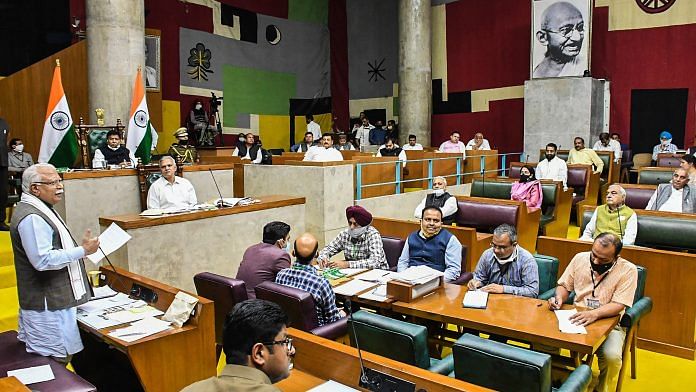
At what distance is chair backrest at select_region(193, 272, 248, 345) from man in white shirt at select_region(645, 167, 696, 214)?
4445 mm

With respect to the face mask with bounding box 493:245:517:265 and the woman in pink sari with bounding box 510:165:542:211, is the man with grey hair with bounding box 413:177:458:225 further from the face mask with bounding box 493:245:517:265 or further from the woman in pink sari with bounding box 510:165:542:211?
the face mask with bounding box 493:245:517:265

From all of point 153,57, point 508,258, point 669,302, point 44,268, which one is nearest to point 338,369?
point 44,268

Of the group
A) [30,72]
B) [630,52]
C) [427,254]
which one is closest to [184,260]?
[427,254]

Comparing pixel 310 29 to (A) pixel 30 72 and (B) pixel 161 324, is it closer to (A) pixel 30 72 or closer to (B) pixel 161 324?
(A) pixel 30 72

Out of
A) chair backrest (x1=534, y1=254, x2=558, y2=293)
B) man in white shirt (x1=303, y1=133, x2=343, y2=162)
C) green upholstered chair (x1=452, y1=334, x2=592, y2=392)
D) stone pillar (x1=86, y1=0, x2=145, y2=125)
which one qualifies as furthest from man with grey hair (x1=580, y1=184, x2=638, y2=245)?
stone pillar (x1=86, y1=0, x2=145, y2=125)

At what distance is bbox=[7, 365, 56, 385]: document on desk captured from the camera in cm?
267

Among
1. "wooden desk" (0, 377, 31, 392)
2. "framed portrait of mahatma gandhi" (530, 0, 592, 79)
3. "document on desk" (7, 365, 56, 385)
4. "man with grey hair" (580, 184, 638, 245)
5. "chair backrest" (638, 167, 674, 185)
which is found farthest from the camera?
"framed portrait of mahatma gandhi" (530, 0, 592, 79)

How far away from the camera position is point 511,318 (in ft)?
10.2

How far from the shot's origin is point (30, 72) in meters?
8.54

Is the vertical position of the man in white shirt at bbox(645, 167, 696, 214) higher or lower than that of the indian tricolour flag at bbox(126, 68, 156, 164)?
lower

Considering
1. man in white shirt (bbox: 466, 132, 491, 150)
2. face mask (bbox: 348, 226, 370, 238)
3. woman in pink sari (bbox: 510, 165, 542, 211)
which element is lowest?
face mask (bbox: 348, 226, 370, 238)

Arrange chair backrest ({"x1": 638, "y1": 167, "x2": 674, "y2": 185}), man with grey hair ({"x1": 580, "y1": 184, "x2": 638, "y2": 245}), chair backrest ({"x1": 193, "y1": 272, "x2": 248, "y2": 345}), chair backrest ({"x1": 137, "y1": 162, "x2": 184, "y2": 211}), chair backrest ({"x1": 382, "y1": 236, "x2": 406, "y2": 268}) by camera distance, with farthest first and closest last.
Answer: chair backrest ({"x1": 638, "y1": 167, "x2": 674, "y2": 185}), chair backrest ({"x1": 137, "y1": 162, "x2": 184, "y2": 211}), man with grey hair ({"x1": 580, "y1": 184, "x2": 638, "y2": 245}), chair backrest ({"x1": 382, "y1": 236, "x2": 406, "y2": 268}), chair backrest ({"x1": 193, "y1": 272, "x2": 248, "y2": 345})

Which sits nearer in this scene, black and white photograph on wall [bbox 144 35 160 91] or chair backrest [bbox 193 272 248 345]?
chair backrest [bbox 193 272 248 345]

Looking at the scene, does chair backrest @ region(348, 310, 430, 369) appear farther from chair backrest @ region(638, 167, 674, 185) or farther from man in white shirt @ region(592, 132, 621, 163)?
man in white shirt @ region(592, 132, 621, 163)
